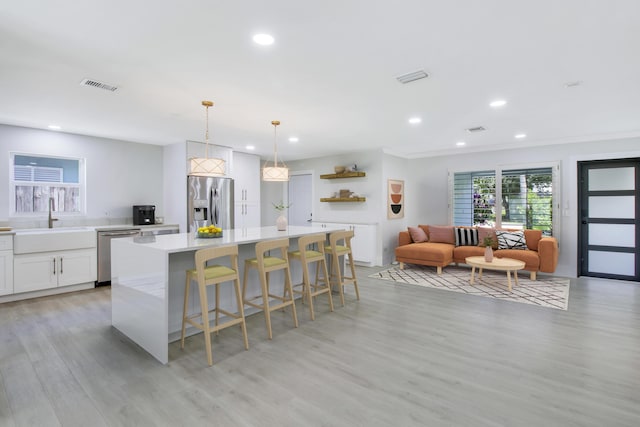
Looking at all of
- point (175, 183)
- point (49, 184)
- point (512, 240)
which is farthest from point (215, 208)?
point (512, 240)

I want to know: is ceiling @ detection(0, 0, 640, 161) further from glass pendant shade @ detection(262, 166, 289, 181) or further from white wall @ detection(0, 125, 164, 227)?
glass pendant shade @ detection(262, 166, 289, 181)

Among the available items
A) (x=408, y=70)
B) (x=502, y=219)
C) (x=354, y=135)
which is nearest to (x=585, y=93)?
(x=408, y=70)

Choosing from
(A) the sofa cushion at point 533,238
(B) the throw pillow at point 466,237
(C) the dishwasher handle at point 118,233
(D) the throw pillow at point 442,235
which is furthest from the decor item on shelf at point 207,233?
(A) the sofa cushion at point 533,238

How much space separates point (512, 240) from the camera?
5852 mm

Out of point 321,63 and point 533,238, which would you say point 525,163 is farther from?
point 321,63

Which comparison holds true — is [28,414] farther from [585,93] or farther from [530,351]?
[585,93]

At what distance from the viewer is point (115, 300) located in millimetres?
3334

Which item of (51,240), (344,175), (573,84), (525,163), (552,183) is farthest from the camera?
(344,175)

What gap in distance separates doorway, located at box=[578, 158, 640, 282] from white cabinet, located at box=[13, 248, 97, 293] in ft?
26.5

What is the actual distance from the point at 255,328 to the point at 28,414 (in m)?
1.76

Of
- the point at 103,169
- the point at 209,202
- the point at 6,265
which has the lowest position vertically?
the point at 6,265

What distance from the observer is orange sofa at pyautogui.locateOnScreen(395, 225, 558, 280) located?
536cm

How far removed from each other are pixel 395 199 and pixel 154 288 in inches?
213

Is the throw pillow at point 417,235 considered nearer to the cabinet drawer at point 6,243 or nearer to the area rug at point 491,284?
the area rug at point 491,284
